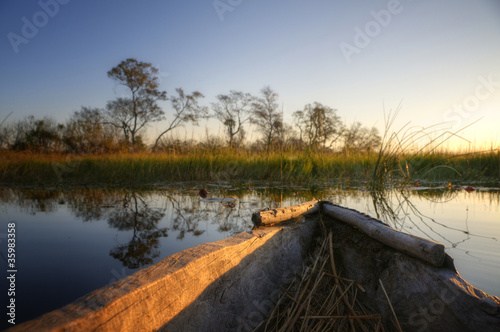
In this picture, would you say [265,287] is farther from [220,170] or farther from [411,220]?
[220,170]

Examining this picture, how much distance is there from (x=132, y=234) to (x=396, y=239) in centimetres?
175

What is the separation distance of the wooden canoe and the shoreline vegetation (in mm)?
4408

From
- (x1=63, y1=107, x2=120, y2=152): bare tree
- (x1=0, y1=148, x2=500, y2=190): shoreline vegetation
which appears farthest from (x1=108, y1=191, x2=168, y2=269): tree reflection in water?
(x1=63, y1=107, x2=120, y2=152): bare tree

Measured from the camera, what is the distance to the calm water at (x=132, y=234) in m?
1.26

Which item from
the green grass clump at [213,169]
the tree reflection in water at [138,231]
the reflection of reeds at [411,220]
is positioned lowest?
the tree reflection in water at [138,231]

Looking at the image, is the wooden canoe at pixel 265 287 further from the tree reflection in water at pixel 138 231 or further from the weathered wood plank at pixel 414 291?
the tree reflection in water at pixel 138 231

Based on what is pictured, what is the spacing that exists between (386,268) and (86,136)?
16.0 metres

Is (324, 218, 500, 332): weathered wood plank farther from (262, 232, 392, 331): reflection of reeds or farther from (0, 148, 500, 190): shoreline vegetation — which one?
(0, 148, 500, 190): shoreline vegetation

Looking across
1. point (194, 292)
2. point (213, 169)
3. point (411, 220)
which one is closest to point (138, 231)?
point (194, 292)

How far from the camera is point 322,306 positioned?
1.15 m

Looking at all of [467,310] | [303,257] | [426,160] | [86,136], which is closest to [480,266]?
[467,310]

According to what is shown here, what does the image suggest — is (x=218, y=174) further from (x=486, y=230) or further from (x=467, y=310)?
(x=467, y=310)

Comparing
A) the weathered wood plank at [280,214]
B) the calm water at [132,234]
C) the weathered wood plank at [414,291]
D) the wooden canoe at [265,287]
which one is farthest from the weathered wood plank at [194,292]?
the calm water at [132,234]

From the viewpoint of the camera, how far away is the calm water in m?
1.26
